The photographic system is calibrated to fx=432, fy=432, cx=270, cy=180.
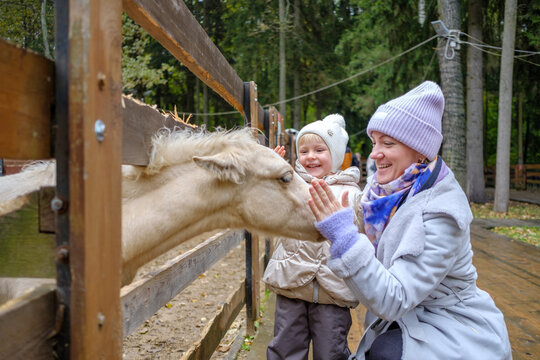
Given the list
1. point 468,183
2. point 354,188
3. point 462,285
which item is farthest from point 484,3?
point 462,285

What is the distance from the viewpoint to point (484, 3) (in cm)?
1562

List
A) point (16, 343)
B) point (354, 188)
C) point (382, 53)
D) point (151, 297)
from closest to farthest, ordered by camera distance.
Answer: point (16, 343), point (151, 297), point (354, 188), point (382, 53)

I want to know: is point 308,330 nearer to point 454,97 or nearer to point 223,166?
point 223,166

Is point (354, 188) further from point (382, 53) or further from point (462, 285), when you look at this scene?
point (382, 53)

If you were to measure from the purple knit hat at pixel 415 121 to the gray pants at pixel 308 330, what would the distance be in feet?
4.22

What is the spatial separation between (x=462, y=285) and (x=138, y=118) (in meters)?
1.57

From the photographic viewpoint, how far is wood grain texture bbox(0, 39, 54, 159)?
952 millimetres

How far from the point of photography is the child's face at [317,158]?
3.14 m

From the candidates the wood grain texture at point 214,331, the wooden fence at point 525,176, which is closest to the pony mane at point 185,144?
the wood grain texture at point 214,331

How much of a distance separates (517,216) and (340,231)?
40.2ft

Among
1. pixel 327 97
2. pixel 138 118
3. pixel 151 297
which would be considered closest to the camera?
pixel 138 118

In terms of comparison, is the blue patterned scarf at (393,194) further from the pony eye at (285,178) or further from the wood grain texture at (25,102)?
the wood grain texture at (25,102)

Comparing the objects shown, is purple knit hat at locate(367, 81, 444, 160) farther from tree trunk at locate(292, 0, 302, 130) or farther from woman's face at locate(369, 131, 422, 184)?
tree trunk at locate(292, 0, 302, 130)

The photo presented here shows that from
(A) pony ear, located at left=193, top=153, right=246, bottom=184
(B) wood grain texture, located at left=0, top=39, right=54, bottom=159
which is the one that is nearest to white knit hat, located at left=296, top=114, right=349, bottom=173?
(A) pony ear, located at left=193, top=153, right=246, bottom=184
